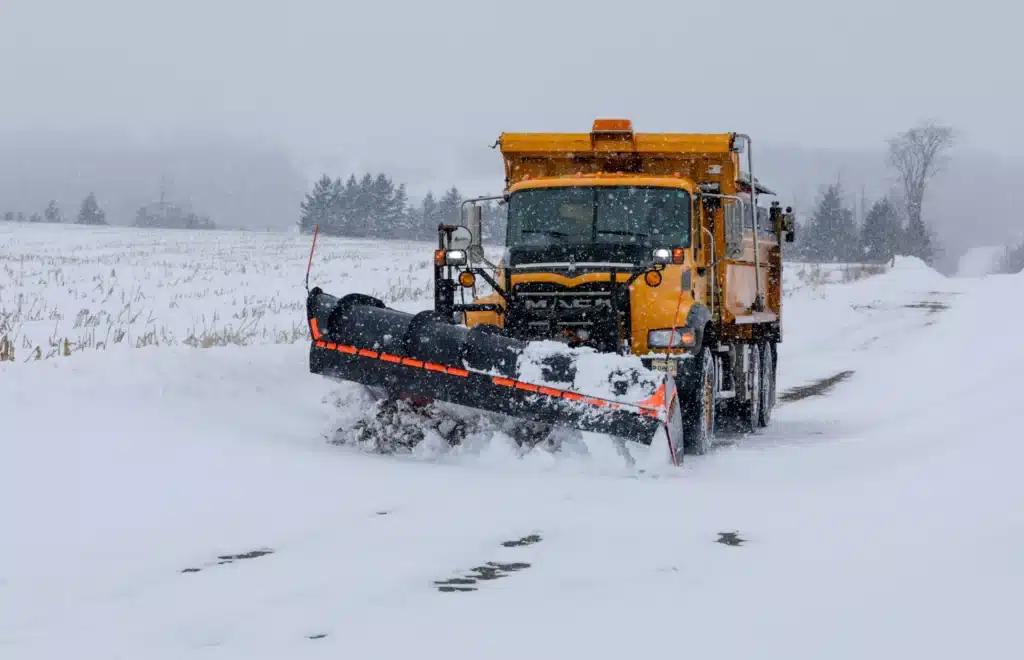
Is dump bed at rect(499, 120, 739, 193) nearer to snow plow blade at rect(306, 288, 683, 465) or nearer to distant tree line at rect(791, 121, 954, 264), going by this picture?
snow plow blade at rect(306, 288, 683, 465)

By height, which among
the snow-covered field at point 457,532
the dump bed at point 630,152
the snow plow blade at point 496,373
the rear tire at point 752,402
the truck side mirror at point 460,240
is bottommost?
the rear tire at point 752,402

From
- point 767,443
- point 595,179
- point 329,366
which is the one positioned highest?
point 595,179

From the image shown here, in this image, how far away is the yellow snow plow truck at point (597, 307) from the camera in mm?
7441

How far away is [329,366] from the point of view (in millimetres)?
8023

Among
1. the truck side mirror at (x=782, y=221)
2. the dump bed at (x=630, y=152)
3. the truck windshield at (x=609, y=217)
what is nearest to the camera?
the truck windshield at (x=609, y=217)

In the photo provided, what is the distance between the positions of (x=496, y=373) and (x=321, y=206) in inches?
3955

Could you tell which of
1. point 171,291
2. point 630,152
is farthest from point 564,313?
point 171,291

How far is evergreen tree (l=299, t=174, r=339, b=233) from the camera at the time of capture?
105 m

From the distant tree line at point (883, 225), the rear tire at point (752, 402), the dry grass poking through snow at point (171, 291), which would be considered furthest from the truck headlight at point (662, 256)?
the distant tree line at point (883, 225)

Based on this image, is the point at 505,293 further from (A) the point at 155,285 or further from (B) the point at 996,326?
(A) the point at 155,285

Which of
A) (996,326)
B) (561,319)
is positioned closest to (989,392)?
(561,319)

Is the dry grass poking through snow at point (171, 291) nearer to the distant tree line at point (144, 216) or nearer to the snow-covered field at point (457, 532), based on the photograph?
the snow-covered field at point (457, 532)

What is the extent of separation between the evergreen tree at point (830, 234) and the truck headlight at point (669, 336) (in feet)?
326

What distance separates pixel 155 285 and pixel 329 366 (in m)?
20.3
